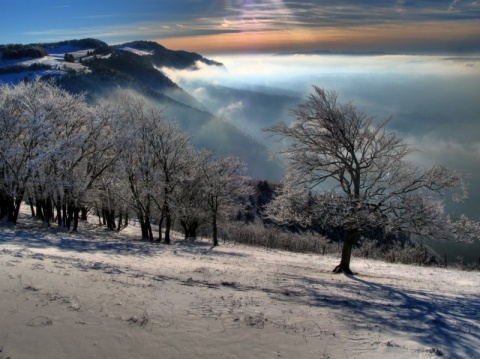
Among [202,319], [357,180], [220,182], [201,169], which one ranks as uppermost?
[201,169]

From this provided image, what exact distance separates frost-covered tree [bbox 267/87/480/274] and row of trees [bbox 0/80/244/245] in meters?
13.0

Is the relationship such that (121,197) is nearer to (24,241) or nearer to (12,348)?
(24,241)

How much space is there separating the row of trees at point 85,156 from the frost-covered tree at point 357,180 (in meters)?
13.0

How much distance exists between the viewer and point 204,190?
3669cm

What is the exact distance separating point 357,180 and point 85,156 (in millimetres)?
20605

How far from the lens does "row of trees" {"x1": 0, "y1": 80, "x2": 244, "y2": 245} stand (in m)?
25.7

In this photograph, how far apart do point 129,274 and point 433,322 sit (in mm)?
9269

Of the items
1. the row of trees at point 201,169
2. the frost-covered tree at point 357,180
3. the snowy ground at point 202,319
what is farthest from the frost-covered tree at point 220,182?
the snowy ground at point 202,319

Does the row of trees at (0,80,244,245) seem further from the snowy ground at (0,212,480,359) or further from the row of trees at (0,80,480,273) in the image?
the snowy ground at (0,212,480,359)

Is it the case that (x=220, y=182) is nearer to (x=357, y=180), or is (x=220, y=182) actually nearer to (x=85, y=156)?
(x=85, y=156)

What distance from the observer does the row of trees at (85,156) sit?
1011 inches

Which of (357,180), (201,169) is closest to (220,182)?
(201,169)

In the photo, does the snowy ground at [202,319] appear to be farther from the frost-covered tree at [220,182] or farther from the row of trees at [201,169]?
the frost-covered tree at [220,182]

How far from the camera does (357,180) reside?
19641 mm
